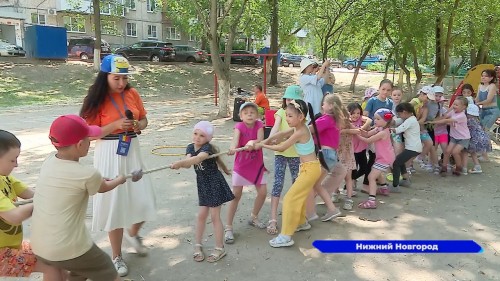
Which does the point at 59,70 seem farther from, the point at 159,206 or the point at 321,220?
the point at 321,220

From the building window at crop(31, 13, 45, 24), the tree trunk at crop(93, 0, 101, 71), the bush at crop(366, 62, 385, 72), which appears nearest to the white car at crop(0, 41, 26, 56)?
the tree trunk at crop(93, 0, 101, 71)

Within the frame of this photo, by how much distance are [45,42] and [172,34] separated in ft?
74.1

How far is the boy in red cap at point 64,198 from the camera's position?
7.44ft

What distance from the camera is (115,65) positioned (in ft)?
10.5

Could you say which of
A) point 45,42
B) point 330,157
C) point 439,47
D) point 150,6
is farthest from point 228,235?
point 150,6

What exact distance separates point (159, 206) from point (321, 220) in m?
1.89

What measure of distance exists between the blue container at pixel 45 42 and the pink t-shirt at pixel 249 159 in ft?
71.2

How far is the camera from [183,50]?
2920 centimetres

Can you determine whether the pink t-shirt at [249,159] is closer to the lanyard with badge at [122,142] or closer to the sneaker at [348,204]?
the lanyard with badge at [122,142]

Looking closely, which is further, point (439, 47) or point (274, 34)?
point (274, 34)

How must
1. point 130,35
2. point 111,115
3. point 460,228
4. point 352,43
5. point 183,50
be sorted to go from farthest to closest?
point 130,35
point 183,50
point 352,43
point 460,228
point 111,115

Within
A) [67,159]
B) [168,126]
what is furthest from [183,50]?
[67,159]

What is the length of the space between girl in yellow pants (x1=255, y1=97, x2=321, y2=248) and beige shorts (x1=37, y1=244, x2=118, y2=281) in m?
1.74

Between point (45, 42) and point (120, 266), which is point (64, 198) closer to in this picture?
point (120, 266)
